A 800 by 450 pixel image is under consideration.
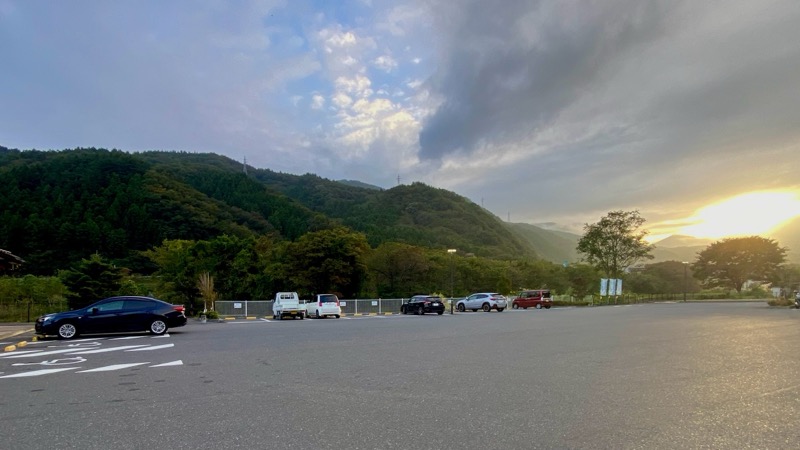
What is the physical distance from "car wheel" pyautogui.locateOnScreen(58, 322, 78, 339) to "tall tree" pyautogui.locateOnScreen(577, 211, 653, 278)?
183ft

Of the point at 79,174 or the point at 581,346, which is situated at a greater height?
the point at 79,174

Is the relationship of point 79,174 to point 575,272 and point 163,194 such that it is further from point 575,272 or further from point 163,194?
point 575,272

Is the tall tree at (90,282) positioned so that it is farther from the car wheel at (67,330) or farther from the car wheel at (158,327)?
the car wheel at (158,327)

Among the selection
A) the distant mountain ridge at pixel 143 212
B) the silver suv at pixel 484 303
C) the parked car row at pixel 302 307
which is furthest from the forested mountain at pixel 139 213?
→ the parked car row at pixel 302 307

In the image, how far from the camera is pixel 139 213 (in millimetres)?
83688

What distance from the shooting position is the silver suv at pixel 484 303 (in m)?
41.2

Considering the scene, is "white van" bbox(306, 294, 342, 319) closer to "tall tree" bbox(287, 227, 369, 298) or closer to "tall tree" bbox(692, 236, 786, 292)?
"tall tree" bbox(287, 227, 369, 298)

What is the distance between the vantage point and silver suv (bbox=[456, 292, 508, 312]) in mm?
41219

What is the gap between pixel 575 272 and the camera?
75875 mm

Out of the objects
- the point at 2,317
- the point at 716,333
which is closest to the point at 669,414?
the point at 716,333

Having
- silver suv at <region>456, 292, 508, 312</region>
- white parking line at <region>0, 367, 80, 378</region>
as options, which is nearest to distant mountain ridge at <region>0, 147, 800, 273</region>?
silver suv at <region>456, 292, 508, 312</region>

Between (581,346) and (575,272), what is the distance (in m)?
66.4

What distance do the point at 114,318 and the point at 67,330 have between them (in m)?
1.43

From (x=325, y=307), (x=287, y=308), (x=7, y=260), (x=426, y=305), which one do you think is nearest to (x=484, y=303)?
(x=426, y=305)
